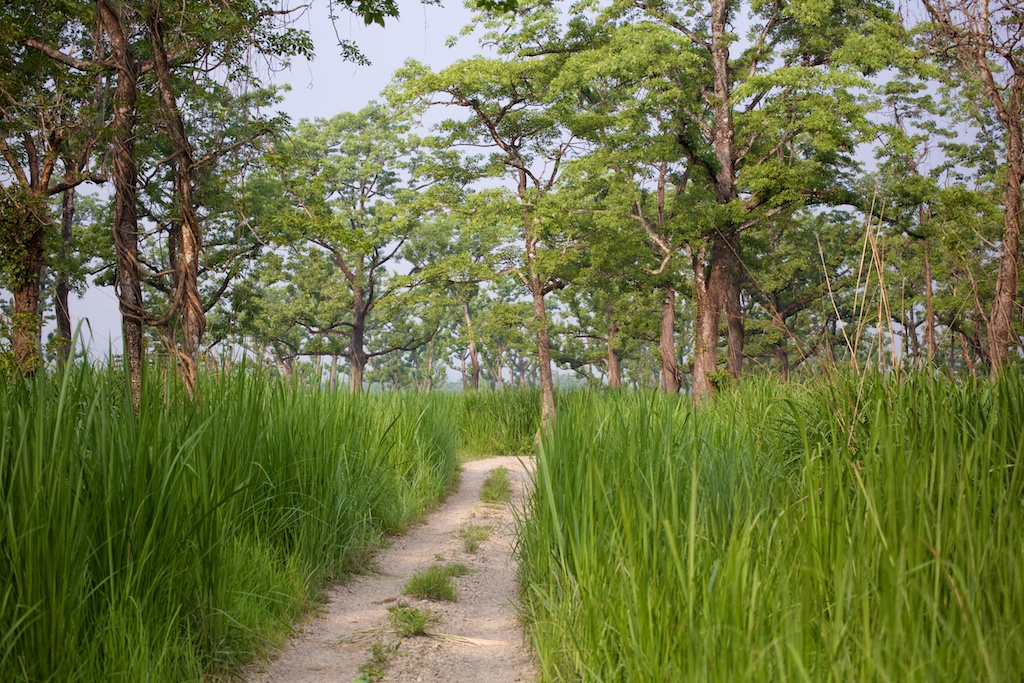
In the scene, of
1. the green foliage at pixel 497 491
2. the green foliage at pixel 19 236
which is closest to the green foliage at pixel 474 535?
the green foliage at pixel 497 491

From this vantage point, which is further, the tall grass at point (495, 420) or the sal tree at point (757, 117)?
the sal tree at point (757, 117)

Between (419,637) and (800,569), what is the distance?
2649mm

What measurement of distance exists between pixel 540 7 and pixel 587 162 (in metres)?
3.23

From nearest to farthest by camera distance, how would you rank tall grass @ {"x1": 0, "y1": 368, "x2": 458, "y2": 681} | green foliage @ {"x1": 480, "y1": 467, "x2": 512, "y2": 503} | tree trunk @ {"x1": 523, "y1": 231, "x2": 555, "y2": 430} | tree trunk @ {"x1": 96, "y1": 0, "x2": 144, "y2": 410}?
tall grass @ {"x1": 0, "y1": 368, "x2": 458, "y2": 681} < tree trunk @ {"x1": 96, "y1": 0, "x2": 144, "y2": 410} < green foliage @ {"x1": 480, "y1": 467, "x2": 512, "y2": 503} < tree trunk @ {"x1": 523, "y1": 231, "x2": 555, "y2": 430}

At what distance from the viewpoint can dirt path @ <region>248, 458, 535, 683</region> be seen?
399cm

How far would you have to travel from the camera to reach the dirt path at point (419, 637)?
399 cm

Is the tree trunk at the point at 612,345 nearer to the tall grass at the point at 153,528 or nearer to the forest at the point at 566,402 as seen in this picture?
the forest at the point at 566,402

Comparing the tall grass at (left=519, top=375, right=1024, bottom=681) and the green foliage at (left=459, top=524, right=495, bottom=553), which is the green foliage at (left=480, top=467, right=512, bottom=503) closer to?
the green foliage at (left=459, top=524, right=495, bottom=553)

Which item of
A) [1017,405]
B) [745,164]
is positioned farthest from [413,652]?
[745,164]

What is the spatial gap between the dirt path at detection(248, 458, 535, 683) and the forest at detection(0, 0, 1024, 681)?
174 millimetres

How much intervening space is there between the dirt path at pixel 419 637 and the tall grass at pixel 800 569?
1.31ft

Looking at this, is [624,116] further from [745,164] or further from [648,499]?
[648,499]

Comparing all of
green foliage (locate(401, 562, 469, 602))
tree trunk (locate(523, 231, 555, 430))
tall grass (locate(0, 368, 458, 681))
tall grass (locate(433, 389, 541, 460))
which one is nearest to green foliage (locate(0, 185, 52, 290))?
tall grass (locate(433, 389, 541, 460))

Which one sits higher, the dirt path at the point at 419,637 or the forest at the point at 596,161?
the forest at the point at 596,161
